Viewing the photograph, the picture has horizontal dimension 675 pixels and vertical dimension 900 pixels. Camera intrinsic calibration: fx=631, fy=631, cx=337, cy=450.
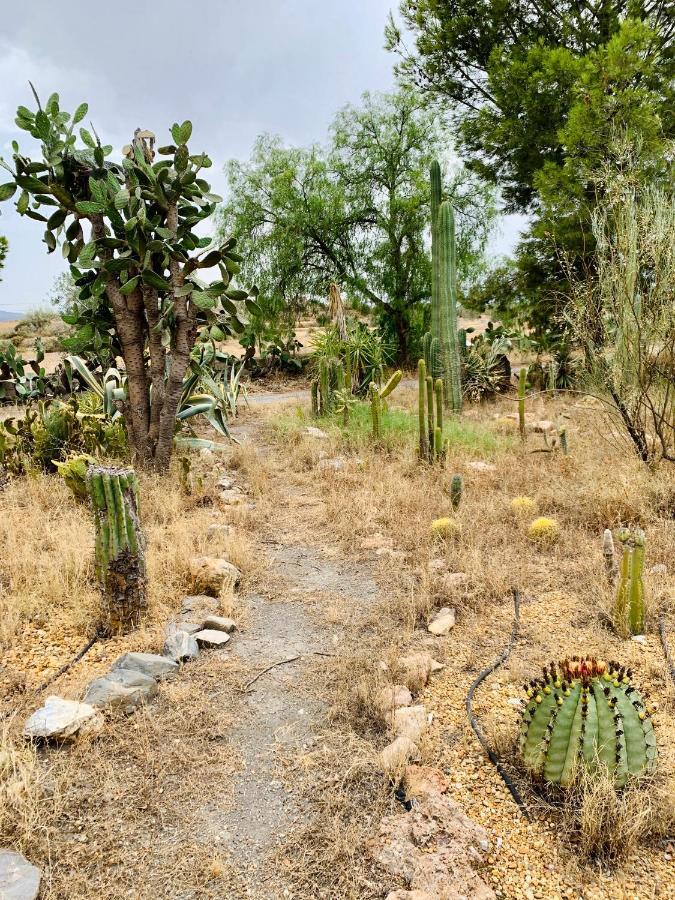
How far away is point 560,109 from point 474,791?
1094 cm

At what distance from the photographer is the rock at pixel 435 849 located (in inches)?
71.6

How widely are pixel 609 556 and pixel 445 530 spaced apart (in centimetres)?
113

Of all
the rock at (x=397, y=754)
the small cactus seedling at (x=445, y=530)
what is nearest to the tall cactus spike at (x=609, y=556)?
→ the small cactus seedling at (x=445, y=530)

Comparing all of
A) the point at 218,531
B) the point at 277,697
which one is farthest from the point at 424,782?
the point at 218,531

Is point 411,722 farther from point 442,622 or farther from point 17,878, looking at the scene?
point 17,878

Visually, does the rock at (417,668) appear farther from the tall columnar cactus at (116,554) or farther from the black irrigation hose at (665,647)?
the tall columnar cactus at (116,554)

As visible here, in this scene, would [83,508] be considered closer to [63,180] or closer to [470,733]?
[63,180]

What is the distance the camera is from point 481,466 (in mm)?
6008

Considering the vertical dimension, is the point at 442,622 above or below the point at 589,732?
below

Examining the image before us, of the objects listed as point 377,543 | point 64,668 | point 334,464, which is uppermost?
point 334,464

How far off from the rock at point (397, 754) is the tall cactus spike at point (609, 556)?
172cm

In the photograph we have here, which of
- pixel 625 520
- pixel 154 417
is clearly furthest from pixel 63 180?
pixel 625 520

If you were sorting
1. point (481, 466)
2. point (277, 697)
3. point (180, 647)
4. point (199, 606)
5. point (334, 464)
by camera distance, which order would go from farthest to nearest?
point (334, 464) → point (481, 466) → point (199, 606) → point (180, 647) → point (277, 697)

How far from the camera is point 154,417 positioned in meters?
6.12
